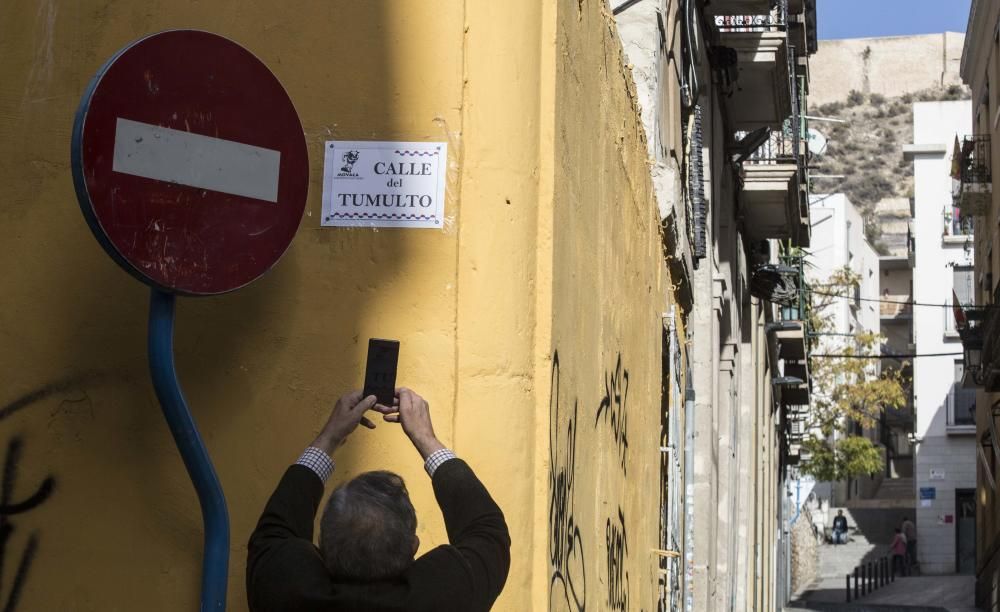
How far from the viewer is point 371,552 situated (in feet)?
9.96

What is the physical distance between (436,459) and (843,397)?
39.4m

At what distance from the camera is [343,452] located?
14.1ft

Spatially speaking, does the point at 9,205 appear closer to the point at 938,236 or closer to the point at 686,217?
the point at 686,217

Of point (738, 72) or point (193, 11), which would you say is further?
point (738, 72)

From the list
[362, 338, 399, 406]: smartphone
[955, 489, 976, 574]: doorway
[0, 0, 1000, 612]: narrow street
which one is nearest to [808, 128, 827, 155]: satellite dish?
[955, 489, 976, 574]: doorway

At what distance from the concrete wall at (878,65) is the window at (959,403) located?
74.7 m

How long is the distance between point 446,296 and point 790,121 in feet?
53.9

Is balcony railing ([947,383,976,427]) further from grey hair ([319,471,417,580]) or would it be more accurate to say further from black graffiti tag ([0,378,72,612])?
grey hair ([319,471,417,580])

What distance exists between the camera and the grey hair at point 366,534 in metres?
3.04

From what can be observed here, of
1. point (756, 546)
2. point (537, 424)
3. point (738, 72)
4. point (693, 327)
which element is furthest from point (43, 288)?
point (756, 546)

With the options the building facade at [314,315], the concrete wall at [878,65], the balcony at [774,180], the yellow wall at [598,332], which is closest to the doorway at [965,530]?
the balcony at [774,180]

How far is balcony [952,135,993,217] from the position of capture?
31.9 meters

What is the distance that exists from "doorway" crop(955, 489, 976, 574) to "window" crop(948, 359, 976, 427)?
7.13ft

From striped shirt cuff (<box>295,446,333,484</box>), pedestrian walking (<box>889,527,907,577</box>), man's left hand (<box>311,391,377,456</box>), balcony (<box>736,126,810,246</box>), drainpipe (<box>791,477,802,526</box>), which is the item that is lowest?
pedestrian walking (<box>889,527,907,577</box>)
